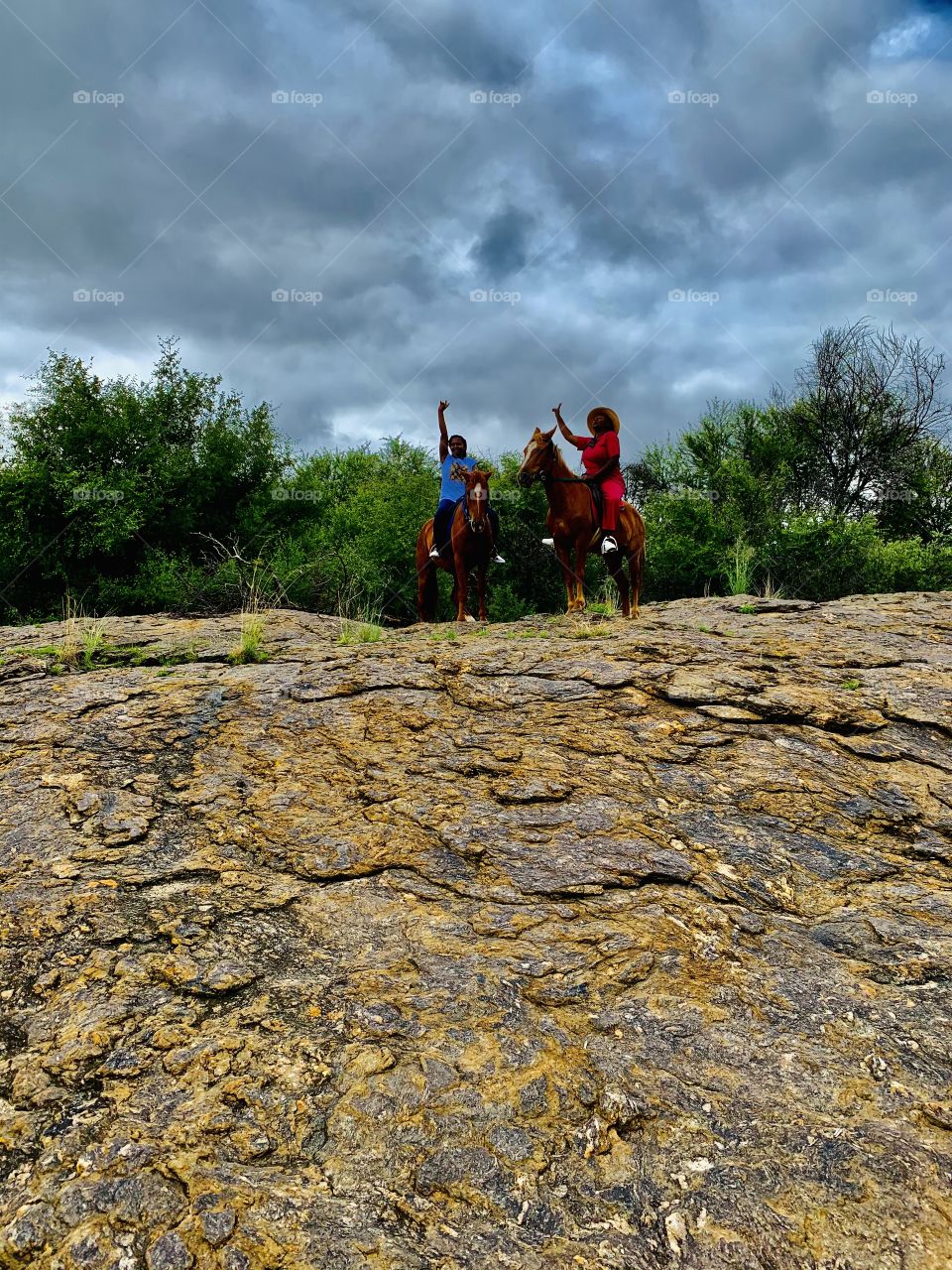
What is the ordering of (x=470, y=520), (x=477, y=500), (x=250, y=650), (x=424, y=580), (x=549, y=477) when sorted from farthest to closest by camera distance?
(x=424, y=580), (x=549, y=477), (x=470, y=520), (x=477, y=500), (x=250, y=650)

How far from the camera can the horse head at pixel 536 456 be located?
11.0 meters

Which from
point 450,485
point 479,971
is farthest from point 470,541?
point 479,971

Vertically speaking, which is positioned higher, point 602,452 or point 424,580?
point 602,452

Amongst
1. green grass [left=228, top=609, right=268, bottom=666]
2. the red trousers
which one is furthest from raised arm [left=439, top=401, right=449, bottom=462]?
green grass [left=228, top=609, right=268, bottom=666]

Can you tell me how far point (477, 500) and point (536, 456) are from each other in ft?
3.87

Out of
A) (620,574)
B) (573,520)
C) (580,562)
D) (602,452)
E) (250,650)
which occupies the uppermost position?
(602,452)

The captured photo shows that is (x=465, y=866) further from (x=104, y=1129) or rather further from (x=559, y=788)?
(x=104, y=1129)

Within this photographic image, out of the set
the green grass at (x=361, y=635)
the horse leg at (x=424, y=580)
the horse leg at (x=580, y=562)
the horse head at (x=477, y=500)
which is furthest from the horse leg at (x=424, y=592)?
the green grass at (x=361, y=635)

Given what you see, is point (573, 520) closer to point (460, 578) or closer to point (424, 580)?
point (460, 578)

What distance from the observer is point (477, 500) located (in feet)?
35.4

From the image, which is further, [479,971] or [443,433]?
[443,433]

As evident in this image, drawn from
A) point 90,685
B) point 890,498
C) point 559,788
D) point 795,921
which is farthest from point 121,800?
point 890,498

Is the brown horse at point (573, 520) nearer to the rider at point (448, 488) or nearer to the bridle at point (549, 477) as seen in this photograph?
the bridle at point (549, 477)

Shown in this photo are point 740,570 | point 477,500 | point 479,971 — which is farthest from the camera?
point 740,570
